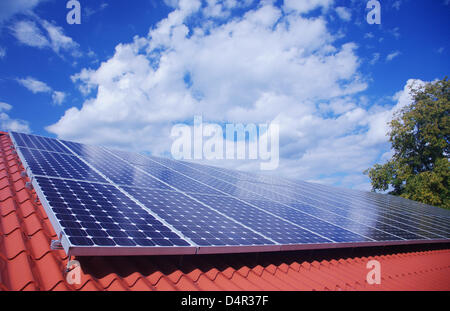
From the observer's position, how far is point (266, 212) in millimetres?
7871

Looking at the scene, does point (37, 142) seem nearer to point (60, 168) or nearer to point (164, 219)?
point (60, 168)

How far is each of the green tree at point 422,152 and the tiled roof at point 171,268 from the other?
2621cm

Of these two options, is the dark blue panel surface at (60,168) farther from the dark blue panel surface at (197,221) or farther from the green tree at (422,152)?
the green tree at (422,152)

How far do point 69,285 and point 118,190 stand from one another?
2.84m

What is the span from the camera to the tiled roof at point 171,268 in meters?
3.75

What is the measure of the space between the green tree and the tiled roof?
26.2 m

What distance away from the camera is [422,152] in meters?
31.9

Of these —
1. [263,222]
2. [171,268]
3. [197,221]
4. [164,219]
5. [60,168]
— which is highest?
[60,168]

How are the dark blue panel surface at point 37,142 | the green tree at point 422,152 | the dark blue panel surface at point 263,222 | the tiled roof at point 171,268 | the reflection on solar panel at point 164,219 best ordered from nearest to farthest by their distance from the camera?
the tiled roof at point 171,268, the reflection on solar panel at point 164,219, the dark blue panel surface at point 263,222, the dark blue panel surface at point 37,142, the green tree at point 422,152

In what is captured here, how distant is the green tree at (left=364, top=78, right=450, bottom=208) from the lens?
2930cm

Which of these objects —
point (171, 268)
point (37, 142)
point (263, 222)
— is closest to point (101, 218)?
point (171, 268)

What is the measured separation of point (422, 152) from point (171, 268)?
3637 cm

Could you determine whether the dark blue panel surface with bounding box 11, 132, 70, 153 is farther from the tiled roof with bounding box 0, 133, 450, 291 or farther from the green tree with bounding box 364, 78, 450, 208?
the green tree with bounding box 364, 78, 450, 208

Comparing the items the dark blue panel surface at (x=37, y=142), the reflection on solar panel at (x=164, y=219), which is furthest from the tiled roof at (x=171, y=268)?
the dark blue panel surface at (x=37, y=142)
